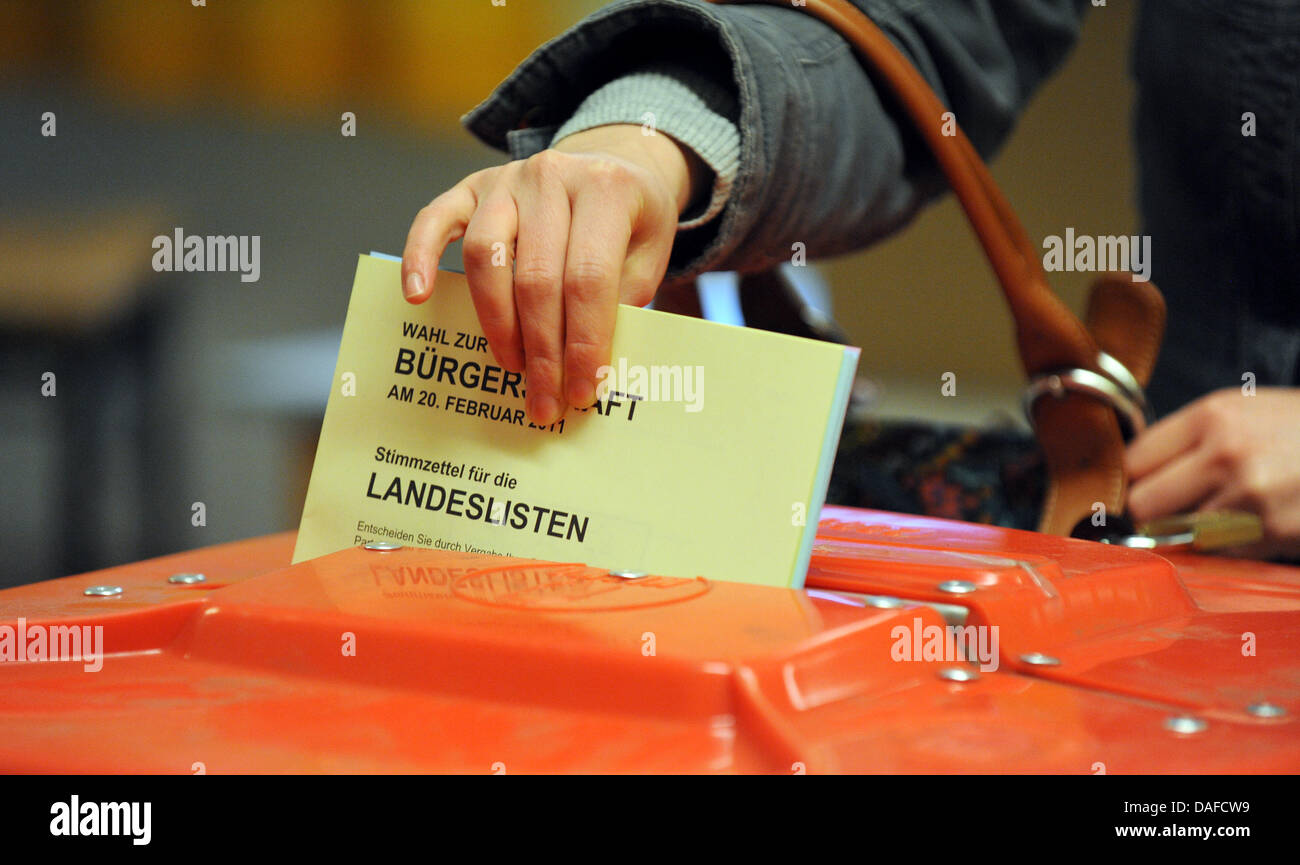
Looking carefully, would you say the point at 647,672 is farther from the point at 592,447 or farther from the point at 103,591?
the point at 103,591

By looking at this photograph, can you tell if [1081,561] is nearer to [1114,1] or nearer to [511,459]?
[511,459]

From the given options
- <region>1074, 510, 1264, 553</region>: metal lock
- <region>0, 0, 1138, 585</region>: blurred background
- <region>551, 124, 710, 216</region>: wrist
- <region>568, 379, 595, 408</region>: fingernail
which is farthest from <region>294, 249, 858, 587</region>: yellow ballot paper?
<region>0, 0, 1138, 585</region>: blurred background

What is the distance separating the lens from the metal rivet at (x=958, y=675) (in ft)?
1.47

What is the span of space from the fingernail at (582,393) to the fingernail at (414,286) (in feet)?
0.32

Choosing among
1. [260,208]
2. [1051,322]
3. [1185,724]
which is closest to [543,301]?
[1185,724]

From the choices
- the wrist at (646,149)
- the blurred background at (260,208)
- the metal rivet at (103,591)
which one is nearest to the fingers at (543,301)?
the wrist at (646,149)

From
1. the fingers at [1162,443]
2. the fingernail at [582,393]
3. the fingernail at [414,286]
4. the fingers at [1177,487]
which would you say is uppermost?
the fingernail at [414,286]

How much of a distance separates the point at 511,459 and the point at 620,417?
67 millimetres

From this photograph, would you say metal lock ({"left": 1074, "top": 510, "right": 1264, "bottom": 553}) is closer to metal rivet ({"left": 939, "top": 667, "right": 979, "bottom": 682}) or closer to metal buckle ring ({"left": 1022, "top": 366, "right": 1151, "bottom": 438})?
metal buckle ring ({"left": 1022, "top": 366, "right": 1151, "bottom": 438})

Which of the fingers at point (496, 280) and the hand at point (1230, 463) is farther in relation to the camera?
the hand at point (1230, 463)

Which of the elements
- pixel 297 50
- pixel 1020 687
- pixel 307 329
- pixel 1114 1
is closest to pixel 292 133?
pixel 297 50

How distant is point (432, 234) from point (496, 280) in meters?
0.05

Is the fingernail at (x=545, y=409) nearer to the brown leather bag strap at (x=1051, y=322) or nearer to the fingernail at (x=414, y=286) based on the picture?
the fingernail at (x=414, y=286)
